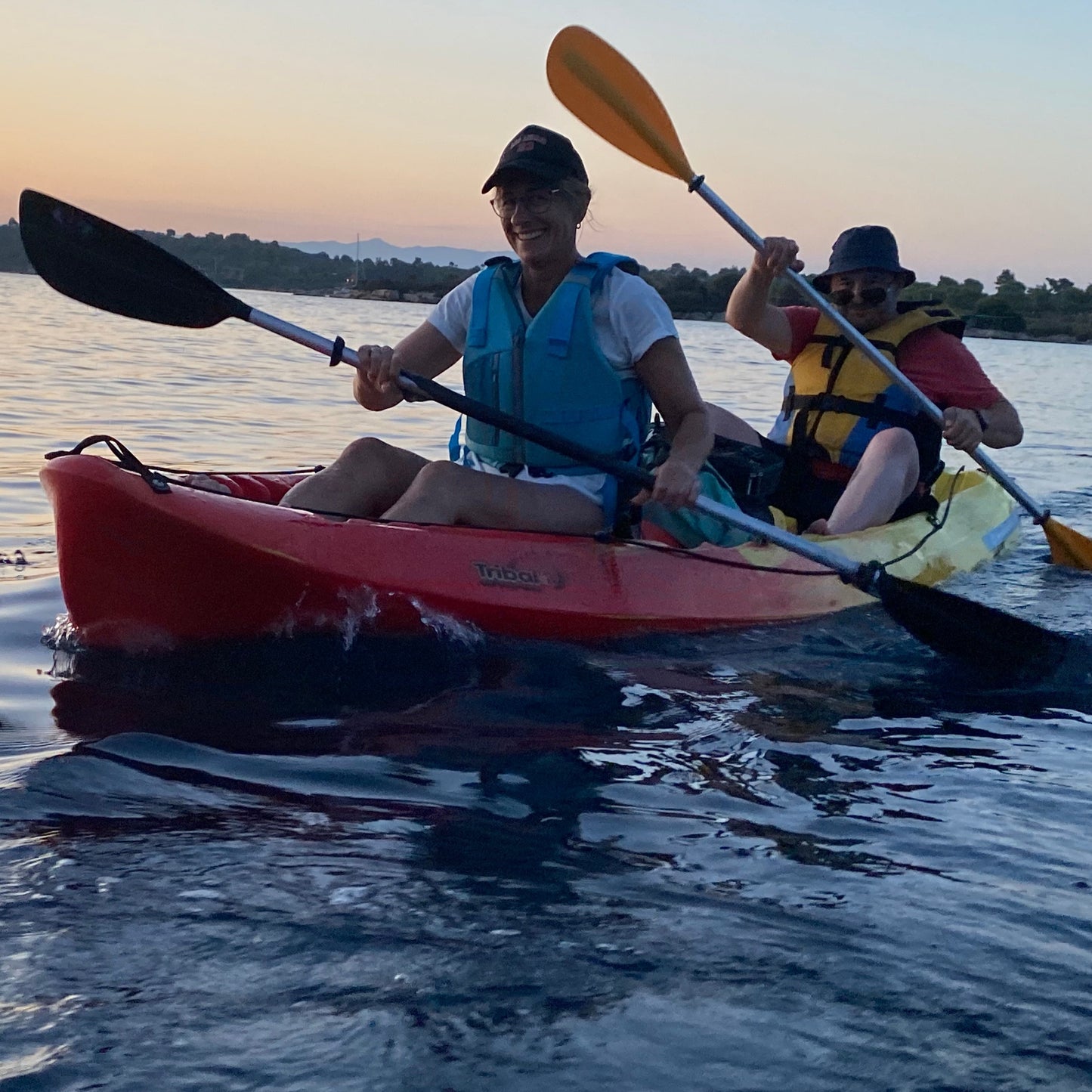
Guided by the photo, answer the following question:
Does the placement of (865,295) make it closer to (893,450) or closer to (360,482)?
(893,450)

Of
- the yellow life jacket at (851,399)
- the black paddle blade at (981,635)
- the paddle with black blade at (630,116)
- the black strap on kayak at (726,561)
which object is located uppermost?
the paddle with black blade at (630,116)

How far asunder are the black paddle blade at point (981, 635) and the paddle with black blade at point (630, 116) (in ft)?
3.71

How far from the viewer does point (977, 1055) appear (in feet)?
5.59

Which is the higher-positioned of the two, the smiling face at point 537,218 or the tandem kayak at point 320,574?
the smiling face at point 537,218

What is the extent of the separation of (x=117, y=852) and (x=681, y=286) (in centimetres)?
4447

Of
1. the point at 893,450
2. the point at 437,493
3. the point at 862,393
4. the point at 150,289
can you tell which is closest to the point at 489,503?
the point at 437,493

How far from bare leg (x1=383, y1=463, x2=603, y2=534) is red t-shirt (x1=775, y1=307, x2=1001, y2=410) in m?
1.87

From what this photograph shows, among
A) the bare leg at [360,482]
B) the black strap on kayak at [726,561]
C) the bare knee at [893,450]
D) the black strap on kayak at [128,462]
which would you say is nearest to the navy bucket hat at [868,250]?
the bare knee at [893,450]

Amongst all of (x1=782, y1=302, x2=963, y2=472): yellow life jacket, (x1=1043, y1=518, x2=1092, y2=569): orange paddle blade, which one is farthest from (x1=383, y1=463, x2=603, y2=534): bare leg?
(x1=1043, y1=518, x2=1092, y2=569): orange paddle blade

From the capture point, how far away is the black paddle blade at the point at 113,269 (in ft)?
11.2

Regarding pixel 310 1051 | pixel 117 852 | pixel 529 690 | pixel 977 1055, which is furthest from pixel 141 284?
pixel 977 1055

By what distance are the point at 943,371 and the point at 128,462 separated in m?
3.21

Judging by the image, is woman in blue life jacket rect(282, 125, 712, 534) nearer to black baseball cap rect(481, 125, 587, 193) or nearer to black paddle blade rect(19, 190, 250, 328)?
black baseball cap rect(481, 125, 587, 193)

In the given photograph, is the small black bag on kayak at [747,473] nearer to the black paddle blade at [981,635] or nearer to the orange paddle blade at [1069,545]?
the black paddle blade at [981,635]
